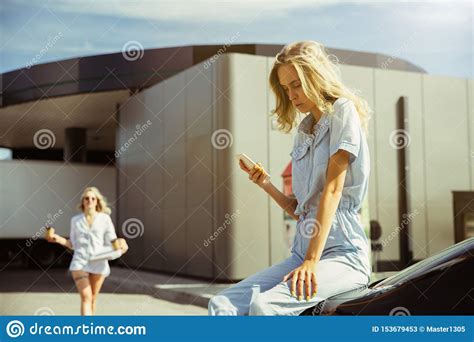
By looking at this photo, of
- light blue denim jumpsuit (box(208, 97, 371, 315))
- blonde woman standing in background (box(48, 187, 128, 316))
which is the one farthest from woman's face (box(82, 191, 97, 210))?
light blue denim jumpsuit (box(208, 97, 371, 315))

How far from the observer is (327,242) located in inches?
72.9

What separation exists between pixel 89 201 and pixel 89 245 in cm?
52

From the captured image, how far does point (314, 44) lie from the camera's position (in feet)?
6.18

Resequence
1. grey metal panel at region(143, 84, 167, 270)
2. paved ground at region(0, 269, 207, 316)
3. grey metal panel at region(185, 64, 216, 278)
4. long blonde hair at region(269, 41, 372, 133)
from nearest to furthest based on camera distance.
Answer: long blonde hair at region(269, 41, 372, 133)
paved ground at region(0, 269, 207, 316)
grey metal panel at region(185, 64, 216, 278)
grey metal panel at region(143, 84, 167, 270)

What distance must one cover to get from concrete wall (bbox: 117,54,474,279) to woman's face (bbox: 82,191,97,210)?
3936 millimetres

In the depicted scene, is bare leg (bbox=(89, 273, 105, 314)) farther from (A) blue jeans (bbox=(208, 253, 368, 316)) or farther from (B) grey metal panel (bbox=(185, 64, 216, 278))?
(A) blue jeans (bbox=(208, 253, 368, 316))

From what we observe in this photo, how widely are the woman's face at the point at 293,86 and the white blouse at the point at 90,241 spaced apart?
16.2ft

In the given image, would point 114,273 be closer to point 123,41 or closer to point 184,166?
point 184,166

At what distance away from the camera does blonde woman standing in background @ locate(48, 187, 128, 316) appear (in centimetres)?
646

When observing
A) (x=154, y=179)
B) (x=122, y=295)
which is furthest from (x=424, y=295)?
(x=154, y=179)
